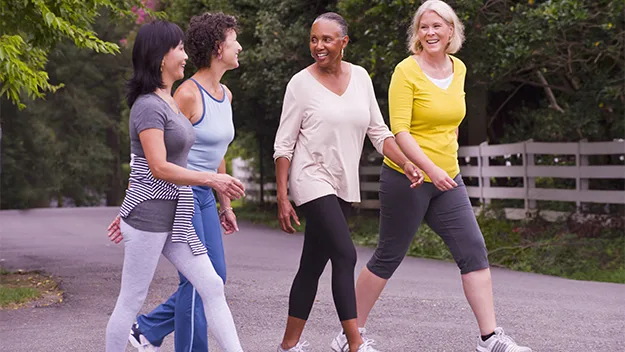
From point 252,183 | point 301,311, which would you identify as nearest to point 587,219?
point 301,311

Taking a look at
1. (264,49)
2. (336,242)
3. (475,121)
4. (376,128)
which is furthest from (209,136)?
(475,121)

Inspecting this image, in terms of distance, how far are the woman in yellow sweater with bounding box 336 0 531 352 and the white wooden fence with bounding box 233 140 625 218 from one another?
8.13m

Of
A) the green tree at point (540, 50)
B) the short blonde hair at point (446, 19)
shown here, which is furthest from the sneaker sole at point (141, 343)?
the green tree at point (540, 50)

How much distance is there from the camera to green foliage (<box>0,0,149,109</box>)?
28.5 ft

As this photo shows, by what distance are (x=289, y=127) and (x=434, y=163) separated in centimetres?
85

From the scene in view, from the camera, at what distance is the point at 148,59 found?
15.5ft

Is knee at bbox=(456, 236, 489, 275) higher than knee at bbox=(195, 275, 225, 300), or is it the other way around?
knee at bbox=(195, 275, 225, 300)

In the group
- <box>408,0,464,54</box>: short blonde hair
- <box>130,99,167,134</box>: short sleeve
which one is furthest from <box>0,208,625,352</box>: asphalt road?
<box>130,99,167,134</box>: short sleeve

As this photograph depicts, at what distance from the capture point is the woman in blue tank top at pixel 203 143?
5090 millimetres

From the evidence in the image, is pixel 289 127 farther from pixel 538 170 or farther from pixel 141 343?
pixel 538 170

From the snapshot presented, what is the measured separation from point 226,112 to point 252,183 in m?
25.3

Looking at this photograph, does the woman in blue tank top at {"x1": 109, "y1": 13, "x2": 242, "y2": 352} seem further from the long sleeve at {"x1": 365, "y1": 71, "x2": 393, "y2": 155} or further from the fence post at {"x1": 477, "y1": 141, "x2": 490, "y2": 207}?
the fence post at {"x1": 477, "y1": 141, "x2": 490, "y2": 207}

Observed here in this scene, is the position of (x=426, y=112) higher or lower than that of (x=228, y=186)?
higher

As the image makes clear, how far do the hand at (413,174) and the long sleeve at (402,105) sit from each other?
0.69 ft
